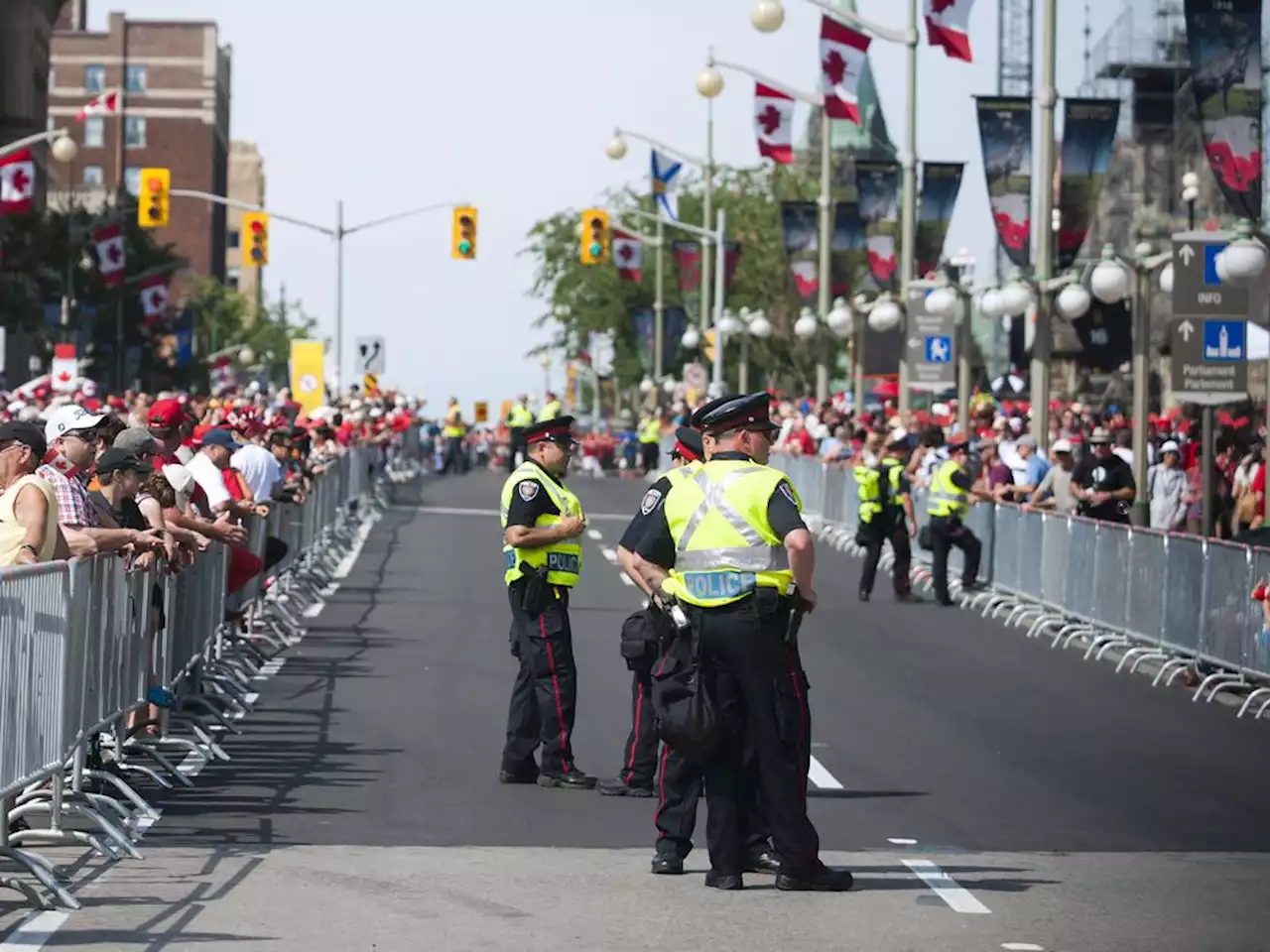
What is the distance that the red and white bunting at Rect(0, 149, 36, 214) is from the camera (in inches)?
2143

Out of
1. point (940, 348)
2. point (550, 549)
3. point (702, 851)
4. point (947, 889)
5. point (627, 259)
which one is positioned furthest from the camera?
point (627, 259)

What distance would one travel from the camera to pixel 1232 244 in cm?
2219

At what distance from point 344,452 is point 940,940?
30.0 metres

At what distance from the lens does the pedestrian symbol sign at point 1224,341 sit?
23.3 metres

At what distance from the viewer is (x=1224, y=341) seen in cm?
2339

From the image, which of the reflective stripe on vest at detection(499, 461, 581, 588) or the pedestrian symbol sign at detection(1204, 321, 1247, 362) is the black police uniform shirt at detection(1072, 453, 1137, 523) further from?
the reflective stripe on vest at detection(499, 461, 581, 588)

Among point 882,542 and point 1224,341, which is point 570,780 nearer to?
point 1224,341

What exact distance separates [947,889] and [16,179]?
46.3 meters

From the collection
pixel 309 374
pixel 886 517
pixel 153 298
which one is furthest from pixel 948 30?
pixel 153 298

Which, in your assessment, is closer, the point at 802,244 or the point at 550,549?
the point at 550,549

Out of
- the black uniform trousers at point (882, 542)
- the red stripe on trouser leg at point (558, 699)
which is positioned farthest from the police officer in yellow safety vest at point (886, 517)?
the red stripe on trouser leg at point (558, 699)

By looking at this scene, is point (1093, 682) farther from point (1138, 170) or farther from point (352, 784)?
point (1138, 170)

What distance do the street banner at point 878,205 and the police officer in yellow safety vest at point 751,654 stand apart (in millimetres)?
31722

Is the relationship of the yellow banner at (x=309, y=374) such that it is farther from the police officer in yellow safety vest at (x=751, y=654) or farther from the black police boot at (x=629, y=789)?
the police officer in yellow safety vest at (x=751, y=654)
